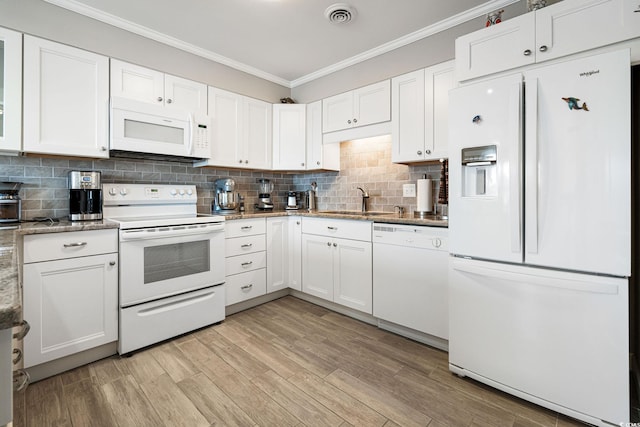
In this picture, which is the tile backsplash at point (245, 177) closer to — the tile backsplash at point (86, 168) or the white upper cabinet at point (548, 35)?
the tile backsplash at point (86, 168)

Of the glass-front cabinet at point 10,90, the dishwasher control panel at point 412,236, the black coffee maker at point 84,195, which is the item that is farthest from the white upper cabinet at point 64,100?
the dishwasher control panel at point 412,236

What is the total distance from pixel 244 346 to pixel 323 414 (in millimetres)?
907

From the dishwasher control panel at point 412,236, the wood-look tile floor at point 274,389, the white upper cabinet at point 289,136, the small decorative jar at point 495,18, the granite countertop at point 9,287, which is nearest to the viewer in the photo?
the granite countertop at point 9,287

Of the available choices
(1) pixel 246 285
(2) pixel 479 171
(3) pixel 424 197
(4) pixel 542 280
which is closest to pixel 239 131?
(1) pixel 246 285

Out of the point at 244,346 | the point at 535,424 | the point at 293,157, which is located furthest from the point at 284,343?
the point at 293,157

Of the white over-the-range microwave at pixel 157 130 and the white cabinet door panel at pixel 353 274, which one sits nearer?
the white over-the-range microwave at pixel 157 130

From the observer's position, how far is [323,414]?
158cm

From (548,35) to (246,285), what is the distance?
9.37 feet

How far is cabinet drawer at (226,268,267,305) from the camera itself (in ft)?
9.23

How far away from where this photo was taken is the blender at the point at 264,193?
3561mm

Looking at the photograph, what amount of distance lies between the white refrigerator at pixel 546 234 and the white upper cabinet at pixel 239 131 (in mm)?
2112

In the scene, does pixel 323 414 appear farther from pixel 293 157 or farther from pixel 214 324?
pixel 293 157

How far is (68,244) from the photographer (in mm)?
1914

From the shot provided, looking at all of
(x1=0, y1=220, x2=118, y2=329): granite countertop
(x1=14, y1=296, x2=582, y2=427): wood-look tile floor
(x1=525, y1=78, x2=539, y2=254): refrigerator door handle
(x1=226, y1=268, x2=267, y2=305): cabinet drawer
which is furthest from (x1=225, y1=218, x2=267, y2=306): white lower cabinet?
(x1=525, y1=78, x2=539, y2=254): refrigerator door handle
